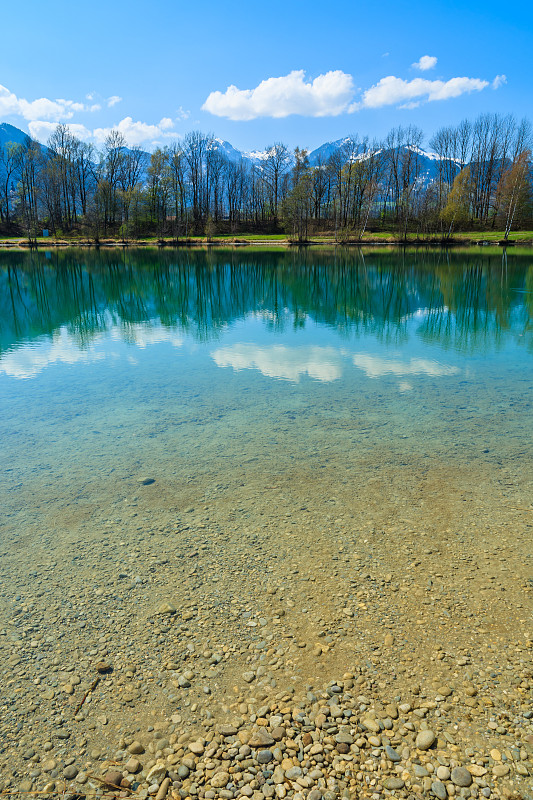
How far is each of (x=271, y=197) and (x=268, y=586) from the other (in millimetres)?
117242

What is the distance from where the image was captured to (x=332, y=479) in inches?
279

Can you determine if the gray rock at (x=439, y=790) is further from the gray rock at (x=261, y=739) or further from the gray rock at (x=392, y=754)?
the gray rock at (x=261, y=739)

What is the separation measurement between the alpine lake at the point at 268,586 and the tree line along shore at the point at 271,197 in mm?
79672

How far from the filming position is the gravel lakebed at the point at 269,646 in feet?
10.1

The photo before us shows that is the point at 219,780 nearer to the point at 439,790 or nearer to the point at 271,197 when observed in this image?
the point at 439,790

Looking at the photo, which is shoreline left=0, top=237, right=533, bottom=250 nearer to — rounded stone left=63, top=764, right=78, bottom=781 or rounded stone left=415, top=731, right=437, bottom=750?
rounded stone left=415, top=731, right=437, bottom=750

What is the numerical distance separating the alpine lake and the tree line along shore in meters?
79.7

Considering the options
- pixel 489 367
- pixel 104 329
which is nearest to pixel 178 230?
pixel 104 329

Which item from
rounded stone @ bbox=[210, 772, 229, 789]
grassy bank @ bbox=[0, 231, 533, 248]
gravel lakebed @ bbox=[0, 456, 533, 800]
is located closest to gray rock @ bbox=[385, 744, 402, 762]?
gravel lakebed @ bbox=[0, 456, 533, 800]

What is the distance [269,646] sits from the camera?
4113mm

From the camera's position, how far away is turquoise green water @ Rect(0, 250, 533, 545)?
7.35 metres

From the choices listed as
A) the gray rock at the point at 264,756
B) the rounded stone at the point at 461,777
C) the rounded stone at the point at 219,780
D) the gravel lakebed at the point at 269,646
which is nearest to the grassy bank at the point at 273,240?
the gravel lakebed at the point at 269,646

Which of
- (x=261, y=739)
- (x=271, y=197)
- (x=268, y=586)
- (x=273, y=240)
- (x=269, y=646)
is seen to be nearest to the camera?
(x=261, y=739)

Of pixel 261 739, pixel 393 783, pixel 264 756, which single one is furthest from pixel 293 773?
pixel 393 783
